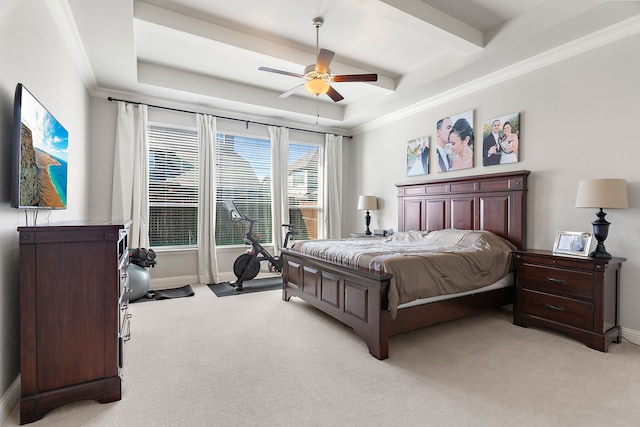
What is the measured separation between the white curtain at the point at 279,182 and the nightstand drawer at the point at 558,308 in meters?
3.91

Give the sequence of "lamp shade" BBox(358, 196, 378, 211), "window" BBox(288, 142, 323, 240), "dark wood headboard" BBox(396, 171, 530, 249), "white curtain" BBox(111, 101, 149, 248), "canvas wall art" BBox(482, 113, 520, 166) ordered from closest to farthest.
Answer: "dark wood headboard" BBox(396, 171, 530, 249) → "canvas wall art" BBox(482, 113, 520, 166) → "white curtain" BBox(111, 101, 149, 248) → "lamp shade" BBox(358, 196, 378, 211) → "window" BBox(288, 142, 323, 240)

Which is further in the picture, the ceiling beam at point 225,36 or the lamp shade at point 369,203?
the lamp shade at point 369,203

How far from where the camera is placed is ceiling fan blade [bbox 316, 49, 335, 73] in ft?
10.1

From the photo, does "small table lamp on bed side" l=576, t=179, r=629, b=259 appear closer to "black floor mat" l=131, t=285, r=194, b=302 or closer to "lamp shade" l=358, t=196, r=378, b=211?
"lamp shade" l=358, t=196, r=378, b=211

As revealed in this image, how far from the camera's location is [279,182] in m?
5.91

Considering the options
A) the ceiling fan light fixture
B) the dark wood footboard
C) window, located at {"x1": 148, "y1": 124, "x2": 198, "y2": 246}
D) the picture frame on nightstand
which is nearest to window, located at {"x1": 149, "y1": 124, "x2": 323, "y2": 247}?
window, located at {"x1": 148, "y1": 124, "x2": 198, "y2": 246}

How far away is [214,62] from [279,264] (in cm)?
318

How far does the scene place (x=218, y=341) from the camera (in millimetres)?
2922

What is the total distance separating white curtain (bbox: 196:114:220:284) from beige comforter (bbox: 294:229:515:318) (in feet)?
6.52

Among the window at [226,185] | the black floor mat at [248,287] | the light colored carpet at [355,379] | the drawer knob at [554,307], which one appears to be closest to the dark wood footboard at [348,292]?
the light colored carpet at [355,379]

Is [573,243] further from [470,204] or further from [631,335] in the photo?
[470,204]

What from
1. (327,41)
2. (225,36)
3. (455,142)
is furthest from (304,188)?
(225,36)

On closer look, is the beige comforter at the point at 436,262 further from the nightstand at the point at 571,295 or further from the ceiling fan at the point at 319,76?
the ceiling fan at the point at 319,76

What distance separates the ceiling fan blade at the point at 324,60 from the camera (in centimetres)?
308
